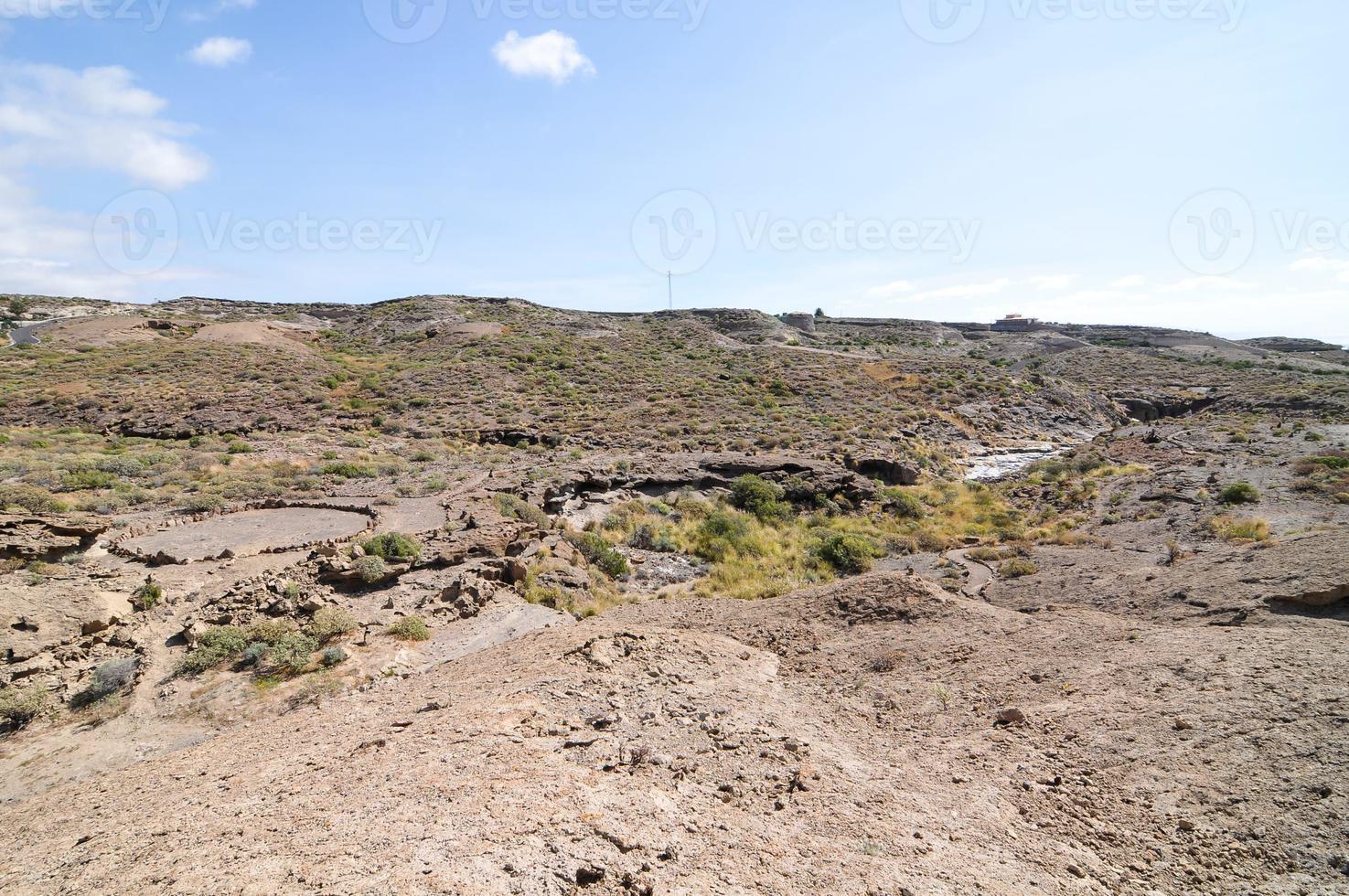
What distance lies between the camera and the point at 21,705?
6.98 meters

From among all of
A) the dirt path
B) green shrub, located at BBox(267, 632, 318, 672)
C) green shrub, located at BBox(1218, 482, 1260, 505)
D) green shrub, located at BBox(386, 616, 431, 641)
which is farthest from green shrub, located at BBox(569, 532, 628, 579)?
green shrub, located at BBox(1218, 482, 1260, 505)

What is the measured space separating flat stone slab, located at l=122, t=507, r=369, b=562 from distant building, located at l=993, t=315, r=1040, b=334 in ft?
254

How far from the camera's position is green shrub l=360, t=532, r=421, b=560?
38.0 ft

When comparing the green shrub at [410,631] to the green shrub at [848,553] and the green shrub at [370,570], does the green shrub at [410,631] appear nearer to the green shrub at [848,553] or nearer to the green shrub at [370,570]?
the green shrub at [370,570]

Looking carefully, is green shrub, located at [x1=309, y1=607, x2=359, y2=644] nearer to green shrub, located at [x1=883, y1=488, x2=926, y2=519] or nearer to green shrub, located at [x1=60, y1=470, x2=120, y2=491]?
green shrub, located at [x1=60, y1=470, x2=120, y2=491]

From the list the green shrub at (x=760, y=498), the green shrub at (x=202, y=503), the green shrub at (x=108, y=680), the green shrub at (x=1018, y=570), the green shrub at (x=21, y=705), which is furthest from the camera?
the green shrub at (x=760, y=498)

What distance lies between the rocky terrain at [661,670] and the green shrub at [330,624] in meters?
0.17

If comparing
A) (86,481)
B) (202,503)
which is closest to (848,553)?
(202,503)

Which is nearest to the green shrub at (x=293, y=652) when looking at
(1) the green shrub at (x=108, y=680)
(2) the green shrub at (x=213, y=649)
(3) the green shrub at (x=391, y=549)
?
(2) the green shrub at (x=213, y=649)

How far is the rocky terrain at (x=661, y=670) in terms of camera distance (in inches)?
177

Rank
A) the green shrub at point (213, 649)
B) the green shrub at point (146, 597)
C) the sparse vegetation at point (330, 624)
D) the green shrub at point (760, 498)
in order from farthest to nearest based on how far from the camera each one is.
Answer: the green shrub at point (760, 498)
the green shrub at point (146, 597)
the sparse vegetation at point (330, 624)
the green shrub at point (213, 649)

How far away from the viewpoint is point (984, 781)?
5531mm

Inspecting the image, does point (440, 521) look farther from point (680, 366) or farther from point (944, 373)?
point (944, 373)

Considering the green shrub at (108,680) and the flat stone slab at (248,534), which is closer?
the green shrub at (108,680)
